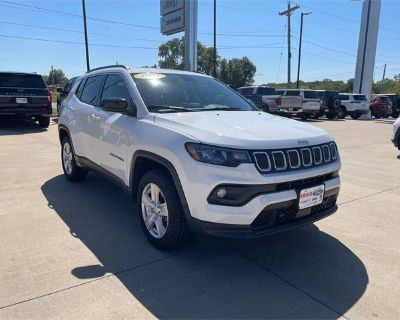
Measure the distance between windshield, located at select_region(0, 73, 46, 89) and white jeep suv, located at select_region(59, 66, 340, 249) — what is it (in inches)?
373

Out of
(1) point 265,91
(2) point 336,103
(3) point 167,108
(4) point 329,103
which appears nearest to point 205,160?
(3) point 167,108

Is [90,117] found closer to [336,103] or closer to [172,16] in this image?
[172,16]

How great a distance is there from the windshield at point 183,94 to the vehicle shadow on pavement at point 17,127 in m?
9.49

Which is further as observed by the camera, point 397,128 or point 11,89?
point 11,89

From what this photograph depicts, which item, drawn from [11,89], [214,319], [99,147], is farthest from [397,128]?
[11,89]

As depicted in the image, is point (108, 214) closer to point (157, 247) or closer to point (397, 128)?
point (157, 247)

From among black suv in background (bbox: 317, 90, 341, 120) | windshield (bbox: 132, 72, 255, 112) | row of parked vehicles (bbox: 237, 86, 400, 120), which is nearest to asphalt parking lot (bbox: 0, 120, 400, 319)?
windshield (bbox: 132, 72, 255, 112)

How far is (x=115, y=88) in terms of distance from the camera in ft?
15.3

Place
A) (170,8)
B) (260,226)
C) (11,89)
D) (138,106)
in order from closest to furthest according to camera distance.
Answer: (260,226), (138,106), (11,89), (170,8)

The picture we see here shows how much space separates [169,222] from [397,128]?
27.2ft

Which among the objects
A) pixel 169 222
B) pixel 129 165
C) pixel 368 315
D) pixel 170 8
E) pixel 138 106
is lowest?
pixel 368 315

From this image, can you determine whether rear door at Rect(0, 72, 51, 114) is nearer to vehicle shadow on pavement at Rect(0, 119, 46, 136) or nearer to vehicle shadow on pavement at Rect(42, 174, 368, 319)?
vehicle shadow on pavement at Rect(0, 119, 46, 136)

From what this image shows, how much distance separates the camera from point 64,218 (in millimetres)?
4547

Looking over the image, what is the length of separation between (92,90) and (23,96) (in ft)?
27.8
